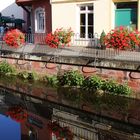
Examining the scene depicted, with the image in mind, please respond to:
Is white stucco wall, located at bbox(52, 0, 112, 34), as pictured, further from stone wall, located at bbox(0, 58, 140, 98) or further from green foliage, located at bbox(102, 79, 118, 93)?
green foliage, located at bbox(102, 79, 118, 93)

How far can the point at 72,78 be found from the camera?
15.1 meters

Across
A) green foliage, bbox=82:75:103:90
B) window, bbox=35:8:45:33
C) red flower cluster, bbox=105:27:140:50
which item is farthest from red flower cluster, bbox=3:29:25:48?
→ red flower cluster, bbox=105:27:140:50

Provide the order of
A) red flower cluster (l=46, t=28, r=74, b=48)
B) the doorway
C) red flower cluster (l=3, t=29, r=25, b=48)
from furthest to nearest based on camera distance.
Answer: red flower cluster (l=3, t=29, r=25, b=48) → the doorway → red flower cluster (l=46, t=28, r=74, b=48)

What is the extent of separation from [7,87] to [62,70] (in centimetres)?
245

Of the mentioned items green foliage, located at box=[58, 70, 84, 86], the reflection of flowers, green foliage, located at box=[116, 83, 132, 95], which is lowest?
the reflection of flowers

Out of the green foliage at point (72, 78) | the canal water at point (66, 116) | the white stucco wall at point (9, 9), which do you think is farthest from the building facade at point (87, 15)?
the white stucco wall at point (9, 9)

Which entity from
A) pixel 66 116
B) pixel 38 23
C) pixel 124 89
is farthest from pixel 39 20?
pixel 66 116

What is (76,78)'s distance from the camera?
589 inches

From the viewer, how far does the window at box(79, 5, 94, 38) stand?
19.1 metres

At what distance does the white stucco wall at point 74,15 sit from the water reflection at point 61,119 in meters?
4.78

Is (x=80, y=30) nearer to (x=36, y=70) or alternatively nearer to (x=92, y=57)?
(x=36, y=70)

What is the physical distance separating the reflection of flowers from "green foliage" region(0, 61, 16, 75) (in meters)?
5.36

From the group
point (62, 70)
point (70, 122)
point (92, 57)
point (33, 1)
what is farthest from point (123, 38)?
point (33, 1)

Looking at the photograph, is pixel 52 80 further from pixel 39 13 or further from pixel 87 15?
pixel 39 13
